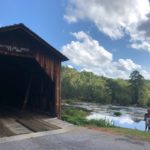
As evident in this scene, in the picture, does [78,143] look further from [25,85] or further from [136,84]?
[136,84]

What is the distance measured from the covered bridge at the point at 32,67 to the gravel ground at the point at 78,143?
481cm

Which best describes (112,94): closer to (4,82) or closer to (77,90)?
(77,90)

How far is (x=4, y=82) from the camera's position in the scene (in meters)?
22.8

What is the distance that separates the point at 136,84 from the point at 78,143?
8048 cm

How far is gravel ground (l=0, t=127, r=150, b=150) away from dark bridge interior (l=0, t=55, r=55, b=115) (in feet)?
16.9

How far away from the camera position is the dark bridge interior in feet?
54.0

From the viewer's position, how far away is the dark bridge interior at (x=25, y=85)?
1647cm

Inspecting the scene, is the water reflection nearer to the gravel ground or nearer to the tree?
the gravel ground

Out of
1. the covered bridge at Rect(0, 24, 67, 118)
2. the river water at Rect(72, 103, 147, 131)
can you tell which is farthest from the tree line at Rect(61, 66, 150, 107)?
the covered bridge at Rect(0, 24, 67, 118)

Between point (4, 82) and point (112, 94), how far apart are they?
67127 millimetres

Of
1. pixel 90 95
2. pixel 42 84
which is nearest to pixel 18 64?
pixel 42 84

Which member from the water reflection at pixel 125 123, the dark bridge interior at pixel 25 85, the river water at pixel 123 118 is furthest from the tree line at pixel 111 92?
the dark bridge interior at pixel 25 85

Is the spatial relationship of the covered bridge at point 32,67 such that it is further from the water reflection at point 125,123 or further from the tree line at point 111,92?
the tree line at point 111,92

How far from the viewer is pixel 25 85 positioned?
20000 millimetres
